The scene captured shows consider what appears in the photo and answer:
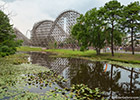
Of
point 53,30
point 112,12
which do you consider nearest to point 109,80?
point 112,12

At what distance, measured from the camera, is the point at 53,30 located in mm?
44062

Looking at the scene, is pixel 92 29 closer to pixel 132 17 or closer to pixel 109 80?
pixel 132 17

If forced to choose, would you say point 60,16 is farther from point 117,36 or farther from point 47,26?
point 117,36

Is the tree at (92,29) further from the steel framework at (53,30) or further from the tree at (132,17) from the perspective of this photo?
the steel framework at (53,30)

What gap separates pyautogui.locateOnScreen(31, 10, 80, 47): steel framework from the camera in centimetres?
3703

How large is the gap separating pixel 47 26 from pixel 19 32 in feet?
67.2

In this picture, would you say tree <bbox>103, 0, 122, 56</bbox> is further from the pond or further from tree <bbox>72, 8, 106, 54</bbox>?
the pond

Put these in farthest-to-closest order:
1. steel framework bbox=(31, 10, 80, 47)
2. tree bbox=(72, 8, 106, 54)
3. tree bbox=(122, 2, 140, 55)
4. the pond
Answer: steel framework bbox=(31, 10, 80, 47) < tree bbox=(72, 8, 106, 54) < tree bbox=(122, 2, 140, 55) < the pond

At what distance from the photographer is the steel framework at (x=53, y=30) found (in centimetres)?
3703

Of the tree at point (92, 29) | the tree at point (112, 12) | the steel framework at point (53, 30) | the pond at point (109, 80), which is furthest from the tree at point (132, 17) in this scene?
the steel framework at point (53, 30)

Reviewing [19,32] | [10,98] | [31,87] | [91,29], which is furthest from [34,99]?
[19,32]

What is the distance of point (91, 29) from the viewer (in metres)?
20.2

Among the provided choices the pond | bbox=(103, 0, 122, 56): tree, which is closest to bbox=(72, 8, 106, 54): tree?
bbox=(103, 0, 122, 56): tree

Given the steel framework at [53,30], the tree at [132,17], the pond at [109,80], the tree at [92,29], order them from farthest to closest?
the steel framework at [53,30] → the tree at [92,29] → the tree at [132,17] → the pond at [109,80]
